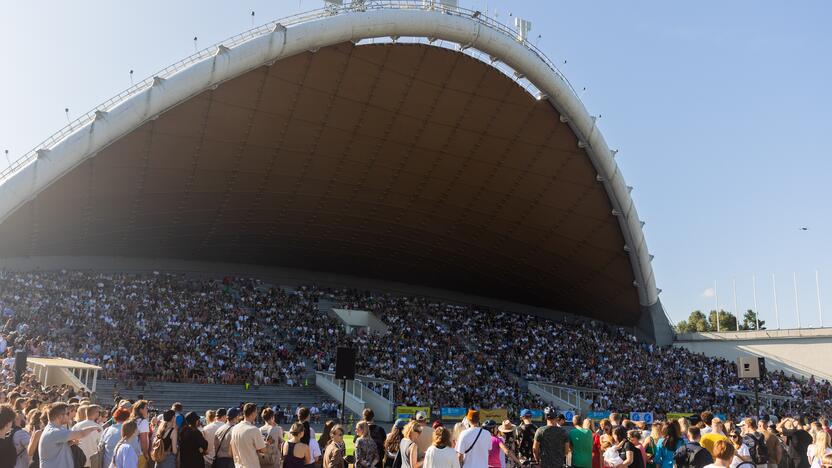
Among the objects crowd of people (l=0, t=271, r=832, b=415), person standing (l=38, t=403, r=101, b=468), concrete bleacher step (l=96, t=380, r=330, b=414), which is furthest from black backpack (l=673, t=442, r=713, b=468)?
concrete bleacher step (l=96, t=380, r=330, b=414)

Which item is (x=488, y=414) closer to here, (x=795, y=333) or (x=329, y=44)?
(x=329, y=44)

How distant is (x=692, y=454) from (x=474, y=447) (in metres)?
3.35

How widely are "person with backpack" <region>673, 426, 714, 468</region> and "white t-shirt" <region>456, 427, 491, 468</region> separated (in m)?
3.04

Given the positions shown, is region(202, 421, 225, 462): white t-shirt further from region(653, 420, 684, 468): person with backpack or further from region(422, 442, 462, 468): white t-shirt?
region(653, 420, 684, 468): person with backpack

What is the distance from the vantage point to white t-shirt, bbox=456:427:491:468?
339 inches

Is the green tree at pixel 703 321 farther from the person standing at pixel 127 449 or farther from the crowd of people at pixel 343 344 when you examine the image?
the person standing at pixel 127 449

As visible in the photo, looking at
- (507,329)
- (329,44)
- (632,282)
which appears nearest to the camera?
(329,44)

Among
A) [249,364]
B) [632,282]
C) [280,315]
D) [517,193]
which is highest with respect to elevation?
[517,193]

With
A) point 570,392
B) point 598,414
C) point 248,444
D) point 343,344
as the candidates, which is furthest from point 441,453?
point 570,392

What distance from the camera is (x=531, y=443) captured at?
1175 cm

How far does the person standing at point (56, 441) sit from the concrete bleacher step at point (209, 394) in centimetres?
2070

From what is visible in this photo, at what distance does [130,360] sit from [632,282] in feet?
99.1

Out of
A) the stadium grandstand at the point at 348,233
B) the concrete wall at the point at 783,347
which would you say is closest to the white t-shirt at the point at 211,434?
the stadium grandstand at the point at 348,233

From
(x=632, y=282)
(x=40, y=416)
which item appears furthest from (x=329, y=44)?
(x=632, y=282)
